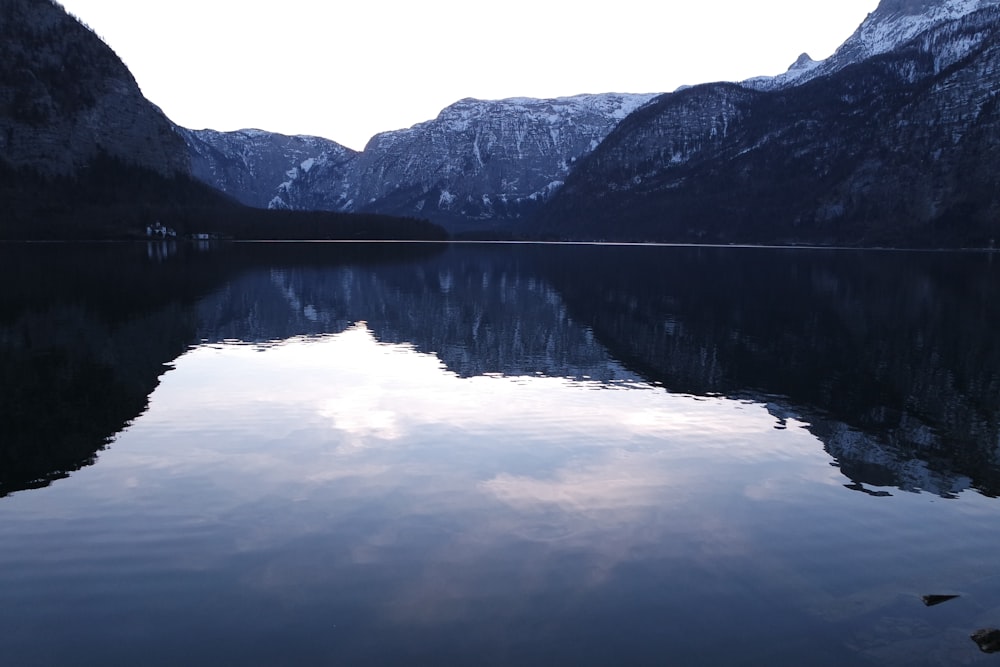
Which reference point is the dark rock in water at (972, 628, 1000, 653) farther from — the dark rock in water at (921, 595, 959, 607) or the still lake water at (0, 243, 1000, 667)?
the dark rock in water at (921, 595, 959, 607)

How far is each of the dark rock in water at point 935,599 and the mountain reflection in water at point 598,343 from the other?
745 centimetres

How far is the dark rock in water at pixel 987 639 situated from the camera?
1300 cm

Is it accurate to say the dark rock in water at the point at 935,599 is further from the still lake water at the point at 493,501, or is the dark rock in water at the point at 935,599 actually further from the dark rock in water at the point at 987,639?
the dark rock in water at the point at 987,639

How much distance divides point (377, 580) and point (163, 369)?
28.2m

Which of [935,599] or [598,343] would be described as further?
[598,343]

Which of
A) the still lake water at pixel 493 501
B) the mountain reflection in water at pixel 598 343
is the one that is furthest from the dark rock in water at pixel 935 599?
the mountain reflection in water at pixel 598 343

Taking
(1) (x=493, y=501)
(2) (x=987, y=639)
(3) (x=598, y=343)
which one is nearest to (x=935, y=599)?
(2) (x=987, y=639)

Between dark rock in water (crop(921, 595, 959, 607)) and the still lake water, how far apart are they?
298 millimetres

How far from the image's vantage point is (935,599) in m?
14.8

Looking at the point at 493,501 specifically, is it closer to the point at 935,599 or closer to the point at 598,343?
the point at 935,599

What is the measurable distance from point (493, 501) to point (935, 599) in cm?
1033

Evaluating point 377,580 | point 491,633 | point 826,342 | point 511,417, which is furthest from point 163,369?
point 826,342

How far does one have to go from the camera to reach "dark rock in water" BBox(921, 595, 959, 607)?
14602mm

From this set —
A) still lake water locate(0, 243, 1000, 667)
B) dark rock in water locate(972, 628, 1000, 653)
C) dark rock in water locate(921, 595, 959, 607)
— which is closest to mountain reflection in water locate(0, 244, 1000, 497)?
still lake water locate(0, 243, 1000, 667)
